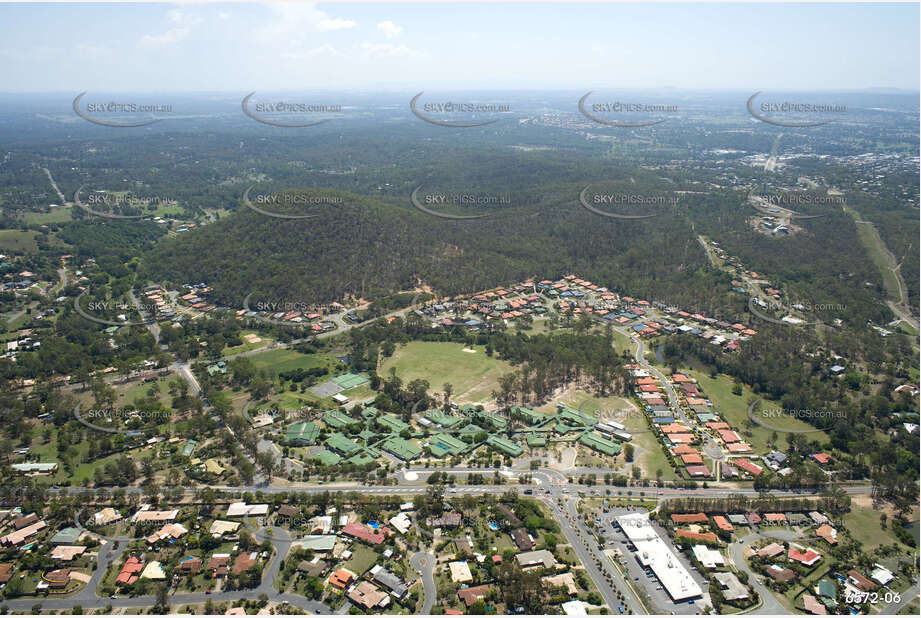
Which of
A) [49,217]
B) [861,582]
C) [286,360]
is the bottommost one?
[861,582]

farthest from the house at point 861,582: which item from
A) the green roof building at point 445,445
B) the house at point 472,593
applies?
the green roof building at point 445,445

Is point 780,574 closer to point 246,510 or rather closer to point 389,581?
point 389,581

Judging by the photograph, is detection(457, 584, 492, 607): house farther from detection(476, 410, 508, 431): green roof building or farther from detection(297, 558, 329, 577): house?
detection(476, 410, 508, 431): green roof building

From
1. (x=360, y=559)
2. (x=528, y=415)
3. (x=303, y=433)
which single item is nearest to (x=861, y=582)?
(x=528, y=415)

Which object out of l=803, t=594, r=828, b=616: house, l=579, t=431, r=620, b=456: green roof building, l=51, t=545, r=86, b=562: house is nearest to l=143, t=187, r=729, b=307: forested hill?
l=579, t=431, r=620, b=456: green roof building

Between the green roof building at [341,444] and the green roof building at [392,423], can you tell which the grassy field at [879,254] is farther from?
the green roof building at [341,444]
